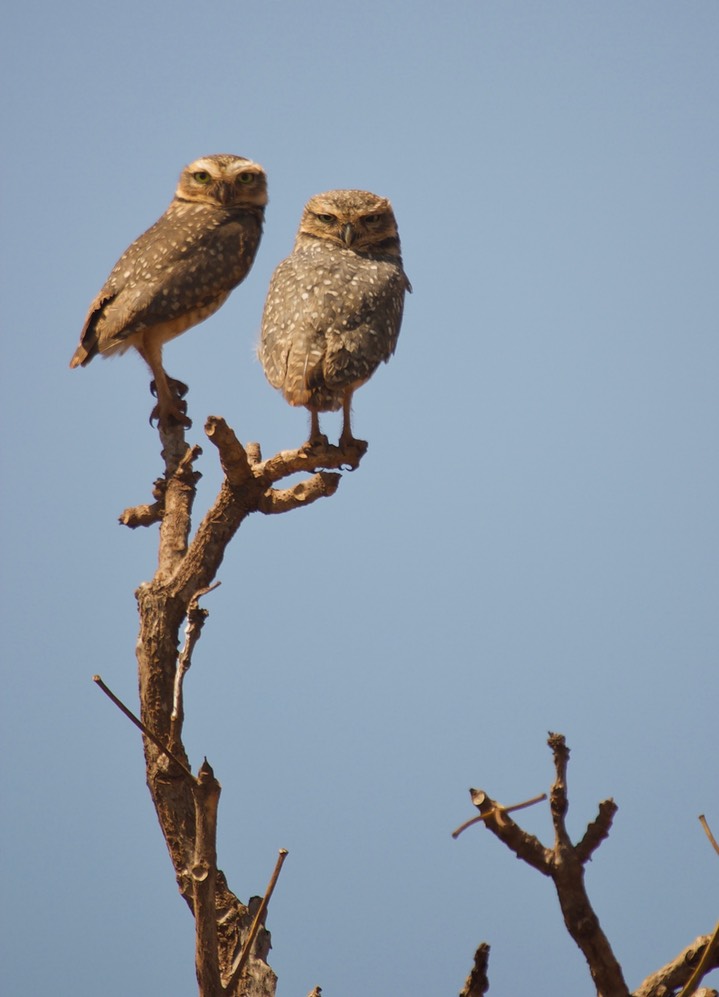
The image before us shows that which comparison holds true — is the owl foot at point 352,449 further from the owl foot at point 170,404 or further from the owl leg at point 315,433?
the owl foot at point 170,404

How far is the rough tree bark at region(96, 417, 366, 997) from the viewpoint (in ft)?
16.1

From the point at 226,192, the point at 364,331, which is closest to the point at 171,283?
the point at 226,192

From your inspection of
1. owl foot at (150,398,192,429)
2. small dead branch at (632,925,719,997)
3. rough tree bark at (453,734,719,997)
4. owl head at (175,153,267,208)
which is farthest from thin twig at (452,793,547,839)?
owl head at (175,153,267,208)

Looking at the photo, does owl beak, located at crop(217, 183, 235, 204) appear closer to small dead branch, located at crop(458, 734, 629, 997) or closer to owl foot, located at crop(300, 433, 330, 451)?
owl foot, located at crop(300, 433, 330, 451)

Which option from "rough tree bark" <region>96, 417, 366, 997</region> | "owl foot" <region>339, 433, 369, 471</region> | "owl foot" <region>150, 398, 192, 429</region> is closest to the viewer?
"rough tree bark" <region>96, 417, 366, 997</region>

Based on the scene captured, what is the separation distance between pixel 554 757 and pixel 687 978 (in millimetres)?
946

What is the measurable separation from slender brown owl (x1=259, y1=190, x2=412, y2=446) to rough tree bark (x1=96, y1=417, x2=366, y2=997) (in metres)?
0.30

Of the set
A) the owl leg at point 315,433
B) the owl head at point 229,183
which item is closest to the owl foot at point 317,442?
the owl leg at point 315,433

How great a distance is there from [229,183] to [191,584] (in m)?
3.13

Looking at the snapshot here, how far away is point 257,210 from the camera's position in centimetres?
768

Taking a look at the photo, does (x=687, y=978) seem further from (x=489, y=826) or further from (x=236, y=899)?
(x=236, y=899)

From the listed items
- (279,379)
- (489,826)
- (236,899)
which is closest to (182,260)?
(279,379)

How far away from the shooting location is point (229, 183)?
7625mm

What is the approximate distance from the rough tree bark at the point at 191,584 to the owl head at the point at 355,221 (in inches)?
60.4
